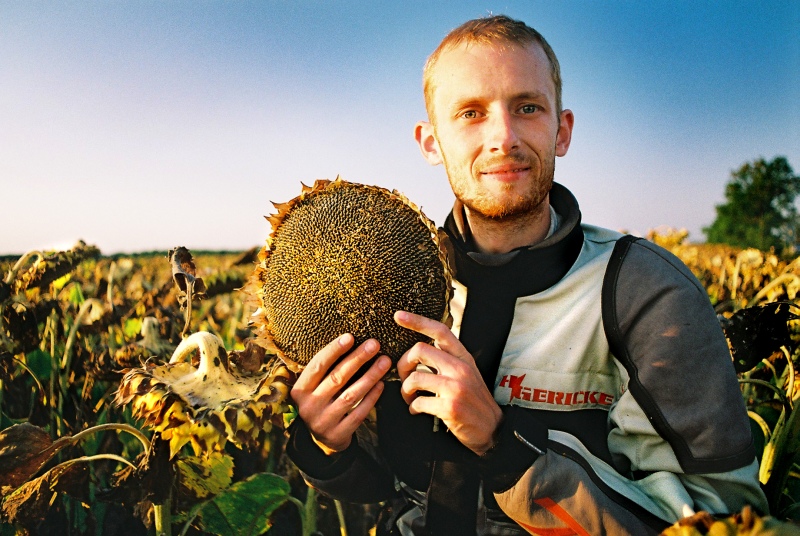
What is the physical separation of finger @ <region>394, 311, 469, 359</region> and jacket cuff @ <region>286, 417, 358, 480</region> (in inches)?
25.3

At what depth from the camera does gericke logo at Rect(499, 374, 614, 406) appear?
202cm

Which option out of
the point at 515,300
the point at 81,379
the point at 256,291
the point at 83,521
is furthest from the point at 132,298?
the point at 515,300

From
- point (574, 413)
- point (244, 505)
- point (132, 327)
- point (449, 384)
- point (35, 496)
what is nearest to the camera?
point (449, 384)

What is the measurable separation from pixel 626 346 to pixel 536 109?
84 centimetres

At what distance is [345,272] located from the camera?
5.76ft

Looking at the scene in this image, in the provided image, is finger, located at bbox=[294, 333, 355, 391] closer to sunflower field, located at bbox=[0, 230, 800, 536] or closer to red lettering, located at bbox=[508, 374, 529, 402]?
sunflower field, located at bbox=[0, 230, 800, 536]

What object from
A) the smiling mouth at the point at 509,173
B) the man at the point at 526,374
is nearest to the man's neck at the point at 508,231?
the man at the point at 526,374

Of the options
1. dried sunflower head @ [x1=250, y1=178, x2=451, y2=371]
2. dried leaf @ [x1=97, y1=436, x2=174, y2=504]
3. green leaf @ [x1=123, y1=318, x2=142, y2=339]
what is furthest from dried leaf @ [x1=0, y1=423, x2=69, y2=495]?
green leaf @ [x1=123, y1=318, x2=142, y2=339]

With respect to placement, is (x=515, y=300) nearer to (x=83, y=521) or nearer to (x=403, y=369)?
(x=403, y=369)

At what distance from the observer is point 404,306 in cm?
178

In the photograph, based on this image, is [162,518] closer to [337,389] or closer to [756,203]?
[337,389]

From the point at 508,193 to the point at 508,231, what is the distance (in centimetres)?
19

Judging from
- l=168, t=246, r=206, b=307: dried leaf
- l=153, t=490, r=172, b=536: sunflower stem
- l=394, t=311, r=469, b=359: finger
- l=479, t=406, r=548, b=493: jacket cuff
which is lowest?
l=153, t=490, r=172, b=536: sunflower stem

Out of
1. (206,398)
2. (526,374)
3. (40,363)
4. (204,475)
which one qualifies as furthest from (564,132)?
(40,363)
